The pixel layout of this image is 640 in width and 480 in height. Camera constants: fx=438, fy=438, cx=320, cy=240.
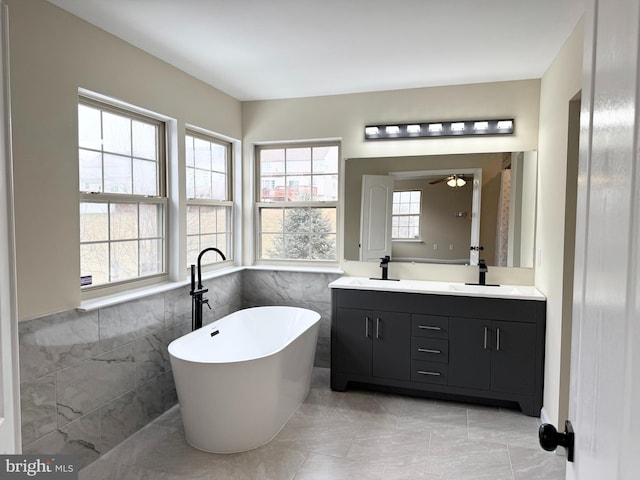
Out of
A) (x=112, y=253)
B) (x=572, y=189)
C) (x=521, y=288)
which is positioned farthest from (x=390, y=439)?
(x=112, y=253)

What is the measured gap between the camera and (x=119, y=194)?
303cm

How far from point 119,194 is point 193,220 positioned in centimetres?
93

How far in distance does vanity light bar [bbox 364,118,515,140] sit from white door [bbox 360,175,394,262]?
396 mm

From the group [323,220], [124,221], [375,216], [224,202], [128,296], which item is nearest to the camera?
[128,296]

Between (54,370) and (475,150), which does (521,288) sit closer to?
(475,150)

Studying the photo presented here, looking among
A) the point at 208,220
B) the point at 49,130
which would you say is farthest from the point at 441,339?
the point at 49,130

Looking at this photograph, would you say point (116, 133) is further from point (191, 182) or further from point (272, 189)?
point (272, 189)

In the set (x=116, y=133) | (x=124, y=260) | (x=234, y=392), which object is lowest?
(x=234, y=392)

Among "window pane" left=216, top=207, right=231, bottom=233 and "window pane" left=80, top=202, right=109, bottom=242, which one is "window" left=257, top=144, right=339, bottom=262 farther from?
"window pane" left=80, top=202, right=109, bottom=242

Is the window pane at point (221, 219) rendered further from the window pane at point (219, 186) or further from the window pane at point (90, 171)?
the window pane at point (90, 171)

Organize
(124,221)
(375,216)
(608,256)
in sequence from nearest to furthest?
(608,256) < (124,221) < (375,216)

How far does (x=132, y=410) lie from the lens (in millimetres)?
2984

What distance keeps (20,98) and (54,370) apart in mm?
1456

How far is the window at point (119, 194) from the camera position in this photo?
280cm
